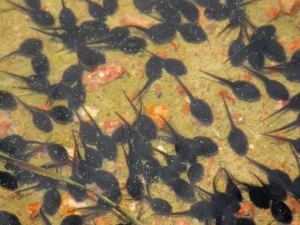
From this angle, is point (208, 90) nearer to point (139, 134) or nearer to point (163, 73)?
point (163, 73)

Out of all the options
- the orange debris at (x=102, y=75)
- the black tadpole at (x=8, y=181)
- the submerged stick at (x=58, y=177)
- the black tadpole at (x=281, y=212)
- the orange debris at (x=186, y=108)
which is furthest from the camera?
the orange debris at (x=102, y=75)

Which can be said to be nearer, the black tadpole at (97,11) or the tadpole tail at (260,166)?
the tadpole tail at (260,166)

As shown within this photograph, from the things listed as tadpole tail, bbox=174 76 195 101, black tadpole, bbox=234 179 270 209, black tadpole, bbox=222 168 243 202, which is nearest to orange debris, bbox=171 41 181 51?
tadpole tail, bbox=174 76 195 101

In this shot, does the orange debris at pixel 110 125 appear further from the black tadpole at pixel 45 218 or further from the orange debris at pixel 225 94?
the orange debris at pixel 225 94

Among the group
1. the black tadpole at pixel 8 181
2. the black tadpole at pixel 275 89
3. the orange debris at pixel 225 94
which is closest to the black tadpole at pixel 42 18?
the black tadpole at pixel 8 181

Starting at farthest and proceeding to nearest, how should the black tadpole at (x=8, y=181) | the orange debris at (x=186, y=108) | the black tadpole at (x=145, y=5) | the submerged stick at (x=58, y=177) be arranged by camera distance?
the black tadpole at (x=145, y=5) < the orange debris at (x=186, y=108) < the black tadpole at (x=8, y=181) < the submerged stick at (x=58, y=177)

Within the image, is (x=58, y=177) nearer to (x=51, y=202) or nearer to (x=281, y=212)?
(x=51, y=202)
